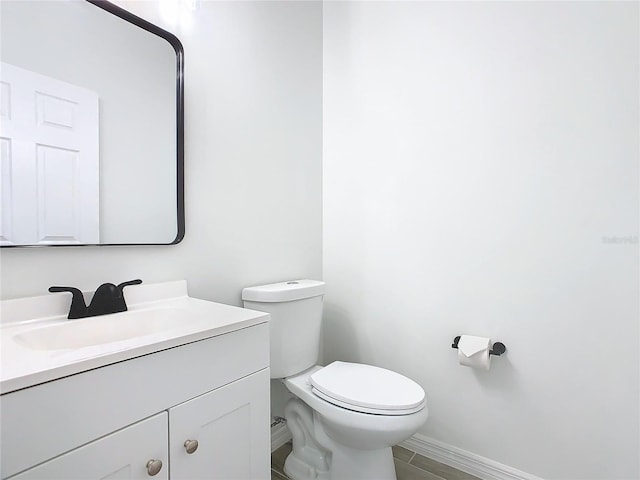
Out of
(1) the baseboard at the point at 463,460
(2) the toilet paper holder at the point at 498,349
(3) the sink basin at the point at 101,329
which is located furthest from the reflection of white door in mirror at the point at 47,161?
(1) the baseboard at the point at 463,460

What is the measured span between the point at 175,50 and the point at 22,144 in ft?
2.06

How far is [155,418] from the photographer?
0.79m

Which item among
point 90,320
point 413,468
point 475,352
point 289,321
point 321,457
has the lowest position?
point 413,468

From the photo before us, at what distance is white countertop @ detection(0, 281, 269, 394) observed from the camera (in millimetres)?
633

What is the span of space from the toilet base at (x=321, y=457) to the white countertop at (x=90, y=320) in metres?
0.72

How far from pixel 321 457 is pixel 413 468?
453mm

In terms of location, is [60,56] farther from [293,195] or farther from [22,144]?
[293,195]

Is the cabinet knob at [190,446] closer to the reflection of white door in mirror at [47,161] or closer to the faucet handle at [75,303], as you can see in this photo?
the faucet handle at [75,303]

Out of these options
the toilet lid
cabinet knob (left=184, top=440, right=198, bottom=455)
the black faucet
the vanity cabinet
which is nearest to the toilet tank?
the toilet lid

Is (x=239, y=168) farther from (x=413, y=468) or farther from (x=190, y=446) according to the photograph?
(x=413, y=468)

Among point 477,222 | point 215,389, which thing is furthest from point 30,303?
point 477,222

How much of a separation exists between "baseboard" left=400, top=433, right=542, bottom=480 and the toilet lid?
532mm

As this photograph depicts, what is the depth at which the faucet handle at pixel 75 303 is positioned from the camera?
100 cm

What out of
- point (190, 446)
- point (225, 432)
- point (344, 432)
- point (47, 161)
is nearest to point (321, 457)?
point (344, 432)
